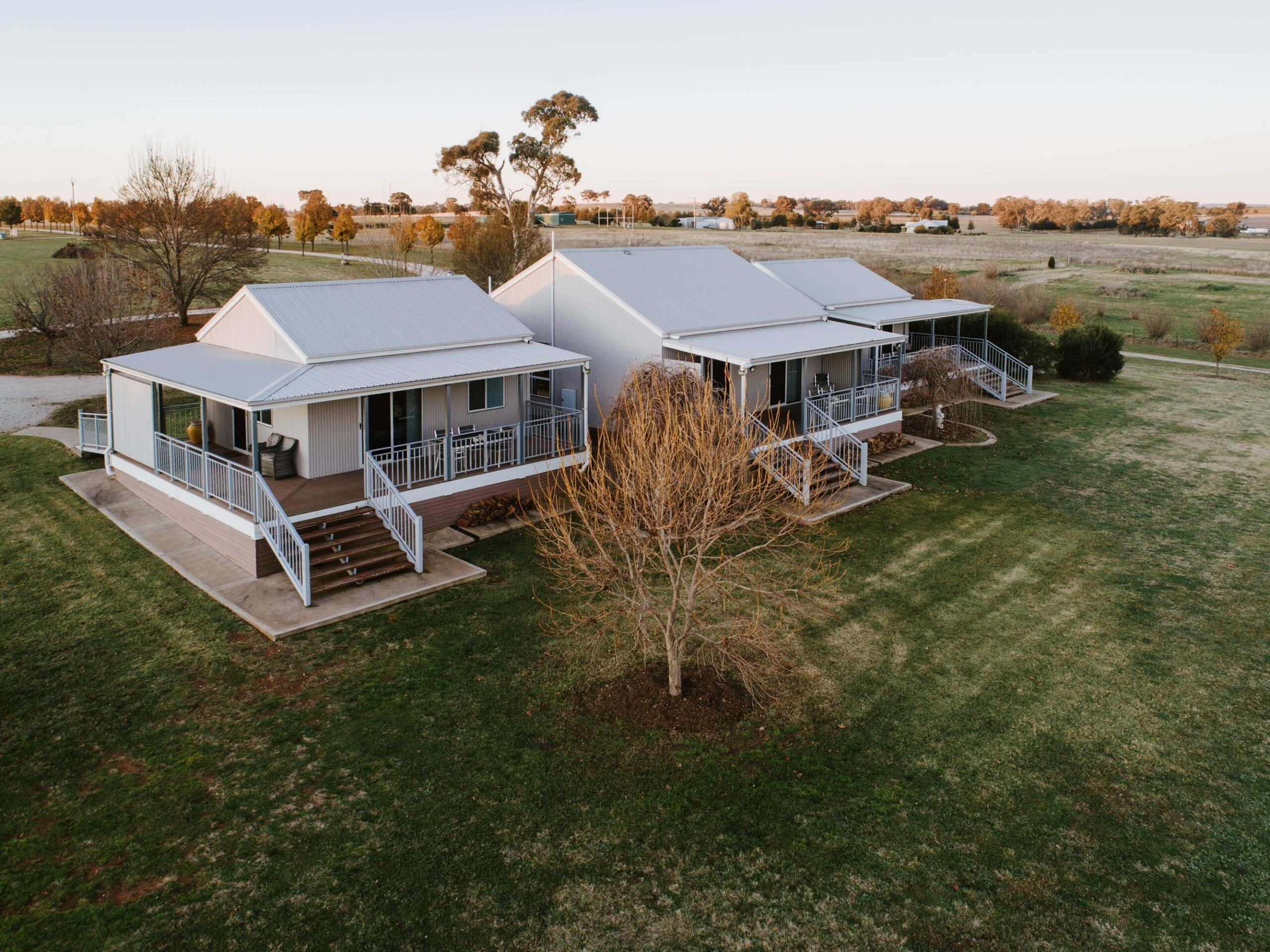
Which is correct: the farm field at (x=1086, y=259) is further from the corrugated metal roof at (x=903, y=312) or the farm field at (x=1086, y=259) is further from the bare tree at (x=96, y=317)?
the bare tree at (x=96, y=317)

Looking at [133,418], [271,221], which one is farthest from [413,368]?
[271,221]

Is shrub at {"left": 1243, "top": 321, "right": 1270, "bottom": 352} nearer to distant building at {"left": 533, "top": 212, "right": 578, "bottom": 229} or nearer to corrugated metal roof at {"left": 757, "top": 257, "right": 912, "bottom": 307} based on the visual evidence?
corrugated metal roof at {"left": 757, "top": 257, "right": 912, "bottom": 307}

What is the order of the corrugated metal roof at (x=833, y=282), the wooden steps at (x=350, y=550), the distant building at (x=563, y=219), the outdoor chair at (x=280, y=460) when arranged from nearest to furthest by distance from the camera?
1. the wooden steps at (x=350, y=550)
2. the outdoor chair at (x=280, y=460)
3. the corrugated metal roof at (x=833, y=282)
4. the distant building at (x=563, y=219)

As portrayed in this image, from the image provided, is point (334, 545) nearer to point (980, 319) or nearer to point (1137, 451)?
point (1137, 451)

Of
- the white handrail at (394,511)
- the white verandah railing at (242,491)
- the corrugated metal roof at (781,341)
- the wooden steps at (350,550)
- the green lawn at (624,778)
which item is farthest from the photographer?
the corrugated metal roof at (781,341)

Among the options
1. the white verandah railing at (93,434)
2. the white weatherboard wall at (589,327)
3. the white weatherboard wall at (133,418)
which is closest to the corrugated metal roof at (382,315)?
the white weatherboard wall at (589,327)

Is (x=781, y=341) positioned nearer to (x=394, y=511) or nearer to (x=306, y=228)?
(x=394, y=511)

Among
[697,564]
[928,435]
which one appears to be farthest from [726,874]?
[928,435]
